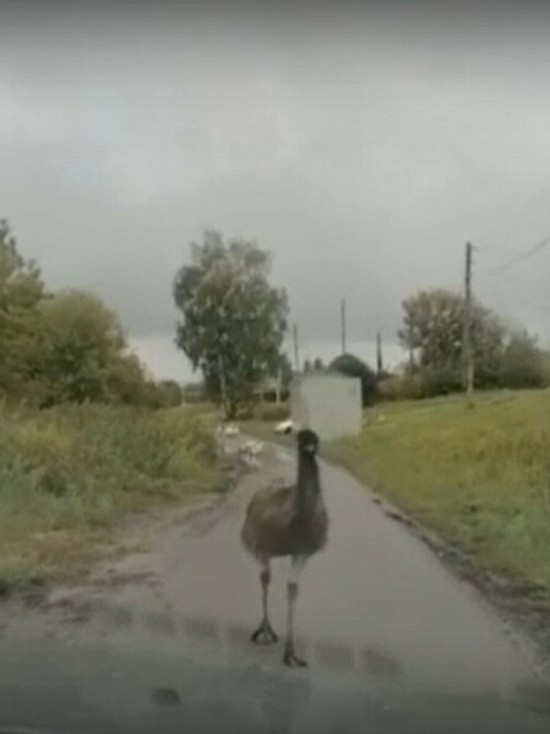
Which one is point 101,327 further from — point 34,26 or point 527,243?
point 527,243

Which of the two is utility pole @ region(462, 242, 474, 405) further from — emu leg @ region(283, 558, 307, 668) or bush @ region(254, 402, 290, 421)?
emu leg @ region(283, 558, 307, 668)

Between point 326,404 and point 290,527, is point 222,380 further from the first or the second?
point 290,527

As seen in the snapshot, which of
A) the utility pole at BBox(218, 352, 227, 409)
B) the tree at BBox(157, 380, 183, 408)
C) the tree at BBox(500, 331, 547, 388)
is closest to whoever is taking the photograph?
the tree at BBox(500, 331, 547, 388)

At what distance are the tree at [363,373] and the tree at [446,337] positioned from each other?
15 cm

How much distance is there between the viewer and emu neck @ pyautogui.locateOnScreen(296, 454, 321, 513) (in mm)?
3826

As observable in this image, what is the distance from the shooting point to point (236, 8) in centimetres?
343

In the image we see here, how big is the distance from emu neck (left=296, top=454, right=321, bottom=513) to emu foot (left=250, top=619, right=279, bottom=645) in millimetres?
362

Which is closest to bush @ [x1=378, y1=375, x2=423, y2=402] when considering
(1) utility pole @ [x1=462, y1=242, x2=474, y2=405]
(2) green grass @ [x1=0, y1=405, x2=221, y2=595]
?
(1) utility pole @ [x1=462, y1=242, x2=474, y2=405]

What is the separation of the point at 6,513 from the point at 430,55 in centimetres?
202

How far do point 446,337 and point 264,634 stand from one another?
3.47 ft

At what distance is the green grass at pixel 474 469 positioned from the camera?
146 inches

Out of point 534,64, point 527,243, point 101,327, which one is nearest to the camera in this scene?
point 534,64

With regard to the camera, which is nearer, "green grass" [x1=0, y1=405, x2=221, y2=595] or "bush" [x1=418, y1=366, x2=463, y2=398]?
"bush" [x1=418, y1=366, x2=463, y2=398]

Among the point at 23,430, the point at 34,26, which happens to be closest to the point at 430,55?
the point at 34,26
